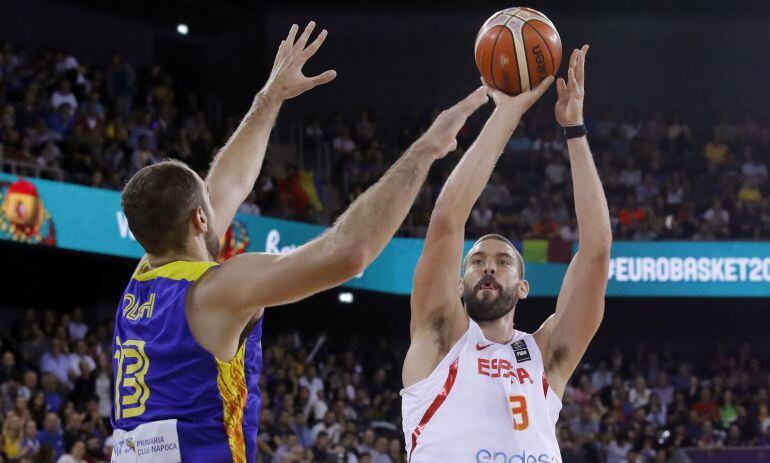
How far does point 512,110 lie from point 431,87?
20237 mm

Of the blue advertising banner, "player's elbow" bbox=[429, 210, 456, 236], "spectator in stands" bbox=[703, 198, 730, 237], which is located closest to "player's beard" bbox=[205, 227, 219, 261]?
→ "player's elbow" bbox=[429, 210, 456, 236]

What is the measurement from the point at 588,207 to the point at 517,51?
753 millimetres

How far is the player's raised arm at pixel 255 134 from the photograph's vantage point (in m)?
4.15

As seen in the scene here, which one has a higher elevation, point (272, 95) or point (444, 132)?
point (272, 95)

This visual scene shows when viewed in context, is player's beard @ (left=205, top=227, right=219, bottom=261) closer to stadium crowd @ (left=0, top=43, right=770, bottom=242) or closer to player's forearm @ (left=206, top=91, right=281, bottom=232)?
player's forearm @ (left=206, top=91, right=281, bottom=232)

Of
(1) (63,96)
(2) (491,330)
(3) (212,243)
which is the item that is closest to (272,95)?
(3) (212,243)

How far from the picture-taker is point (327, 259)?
280 centimetres

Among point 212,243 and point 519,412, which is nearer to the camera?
point 212,243

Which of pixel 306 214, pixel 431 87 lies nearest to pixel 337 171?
pixel 306 214

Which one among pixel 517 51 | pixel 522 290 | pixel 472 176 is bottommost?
pixel 522 290

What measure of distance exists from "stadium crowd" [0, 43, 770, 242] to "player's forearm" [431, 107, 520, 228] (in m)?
11.3

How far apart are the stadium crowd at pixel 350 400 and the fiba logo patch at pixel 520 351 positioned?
819 cm

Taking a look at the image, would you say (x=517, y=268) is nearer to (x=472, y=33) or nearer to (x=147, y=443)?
(x=147, y=443)

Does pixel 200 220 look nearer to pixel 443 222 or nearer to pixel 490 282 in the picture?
pixel 443 222
